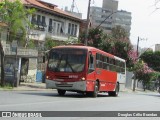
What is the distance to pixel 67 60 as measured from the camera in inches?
1145

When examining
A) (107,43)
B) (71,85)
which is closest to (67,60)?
(71,85)

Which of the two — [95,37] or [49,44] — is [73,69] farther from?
[95,37]

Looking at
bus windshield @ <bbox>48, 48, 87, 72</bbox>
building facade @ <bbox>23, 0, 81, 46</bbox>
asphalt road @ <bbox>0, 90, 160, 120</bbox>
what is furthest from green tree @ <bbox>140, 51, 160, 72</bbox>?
asphalt road @ <bbox>0, 90, 160, 120</bbox>

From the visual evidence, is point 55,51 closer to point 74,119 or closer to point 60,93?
point 60,93

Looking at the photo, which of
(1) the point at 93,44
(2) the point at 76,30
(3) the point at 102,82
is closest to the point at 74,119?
(3) the point at 102,82

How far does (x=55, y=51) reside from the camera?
2972 cm

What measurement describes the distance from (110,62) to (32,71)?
2023 centimetres

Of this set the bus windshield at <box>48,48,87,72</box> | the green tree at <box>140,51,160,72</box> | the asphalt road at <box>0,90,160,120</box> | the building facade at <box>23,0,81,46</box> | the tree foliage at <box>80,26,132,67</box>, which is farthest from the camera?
the green tree at <box>140,51,160,72</box>

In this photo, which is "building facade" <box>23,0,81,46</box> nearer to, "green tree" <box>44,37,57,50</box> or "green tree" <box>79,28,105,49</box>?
"green tree" <box>44,37,57,50</box>

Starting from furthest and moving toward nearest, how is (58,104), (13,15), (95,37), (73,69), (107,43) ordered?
(107,43) → (95,37) → (13,15) → (73,69) → (58,104)

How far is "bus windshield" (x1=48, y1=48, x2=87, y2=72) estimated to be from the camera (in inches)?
1138

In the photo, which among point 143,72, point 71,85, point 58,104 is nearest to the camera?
point 58,104

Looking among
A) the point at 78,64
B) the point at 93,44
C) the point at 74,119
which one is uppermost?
the point at 93,44

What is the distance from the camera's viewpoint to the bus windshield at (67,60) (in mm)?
28906
